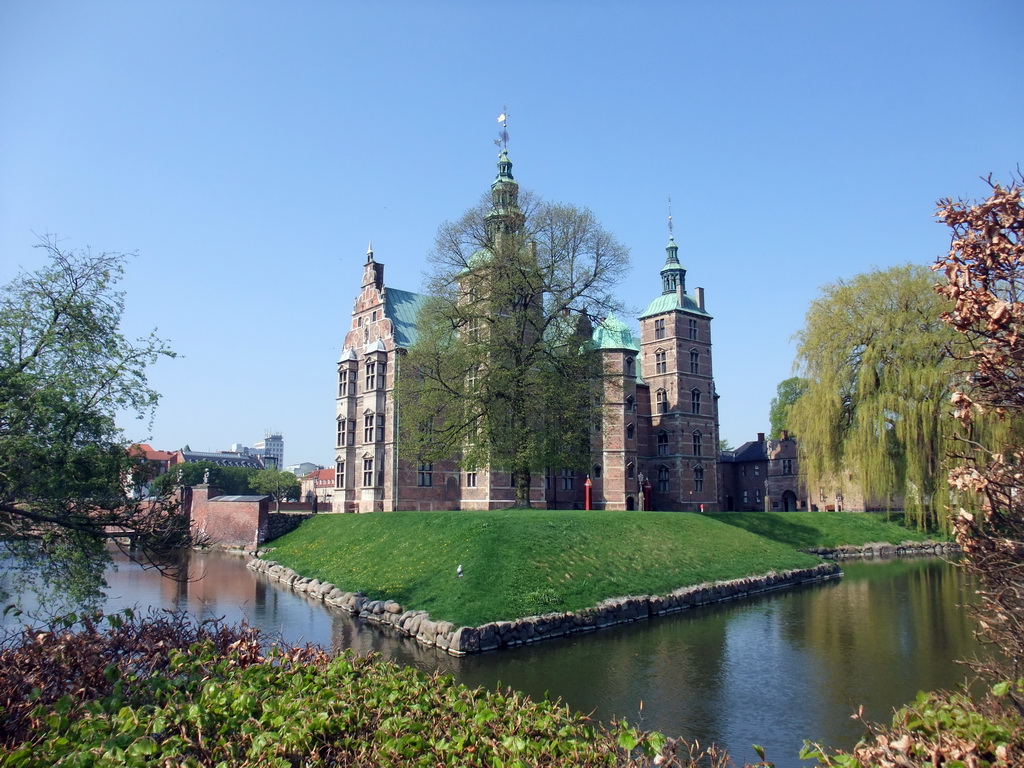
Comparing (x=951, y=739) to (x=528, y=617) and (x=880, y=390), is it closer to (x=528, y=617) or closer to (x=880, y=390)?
(x=528, y=617)

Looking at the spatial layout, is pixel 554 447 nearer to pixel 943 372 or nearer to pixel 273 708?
pixel 943 372

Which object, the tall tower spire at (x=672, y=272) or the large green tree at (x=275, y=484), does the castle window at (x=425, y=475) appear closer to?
the tall tower spire at (x=672, y=272)

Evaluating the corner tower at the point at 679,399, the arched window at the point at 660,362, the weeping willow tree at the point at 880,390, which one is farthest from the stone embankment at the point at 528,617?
the arched window at the point at 660,362

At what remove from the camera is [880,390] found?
3039 centimetres

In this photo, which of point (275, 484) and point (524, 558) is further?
point (275, 484)

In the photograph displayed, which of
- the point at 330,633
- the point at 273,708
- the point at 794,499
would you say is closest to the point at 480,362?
the point at 330,633

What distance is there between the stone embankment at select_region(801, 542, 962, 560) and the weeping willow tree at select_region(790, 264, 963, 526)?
465 cm

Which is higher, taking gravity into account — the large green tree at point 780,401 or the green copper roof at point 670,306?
the green copper roof at point 670,306

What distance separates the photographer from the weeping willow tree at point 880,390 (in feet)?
91.8

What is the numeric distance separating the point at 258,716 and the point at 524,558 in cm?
1596

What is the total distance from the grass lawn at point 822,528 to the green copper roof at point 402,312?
66.0 feet

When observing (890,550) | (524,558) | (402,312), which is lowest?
(890,550)

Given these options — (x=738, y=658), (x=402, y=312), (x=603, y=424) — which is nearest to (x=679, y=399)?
(x=603, y=424)

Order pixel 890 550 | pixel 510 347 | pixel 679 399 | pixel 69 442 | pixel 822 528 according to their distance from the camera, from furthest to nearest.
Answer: pixel 679 399
pixel 822 528
pixel 890 550
pixel 510 347
pixel 69 442
